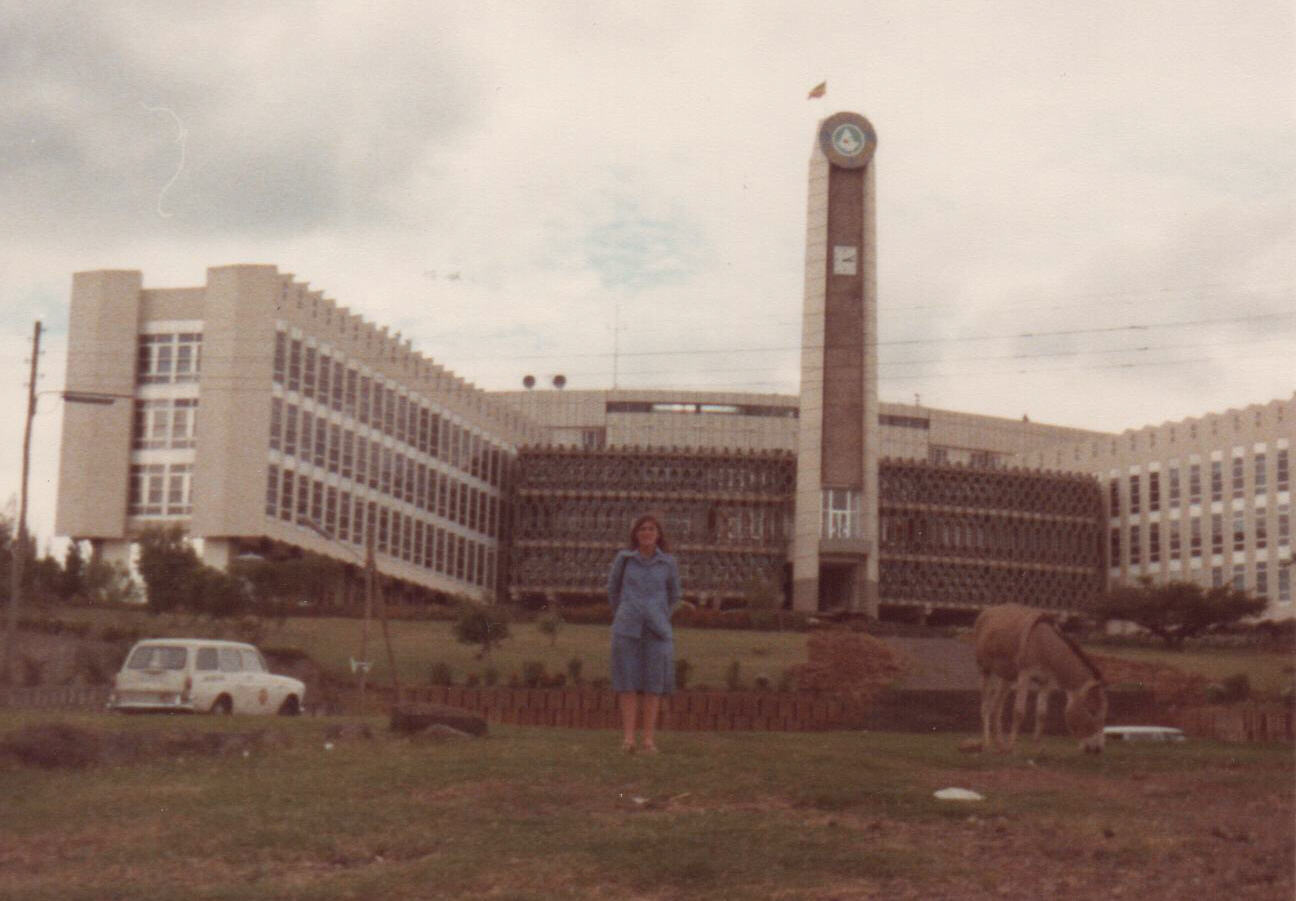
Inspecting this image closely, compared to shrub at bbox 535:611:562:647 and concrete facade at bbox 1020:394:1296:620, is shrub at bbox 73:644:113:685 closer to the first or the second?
shrub at bbox 535:611:562:647

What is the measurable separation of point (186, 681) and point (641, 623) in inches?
626

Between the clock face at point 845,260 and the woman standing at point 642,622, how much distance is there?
236ft

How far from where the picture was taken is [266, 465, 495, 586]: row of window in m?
73.2

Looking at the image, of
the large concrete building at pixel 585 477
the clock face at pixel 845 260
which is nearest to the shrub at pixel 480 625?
the large concrete building at pixel 585 477

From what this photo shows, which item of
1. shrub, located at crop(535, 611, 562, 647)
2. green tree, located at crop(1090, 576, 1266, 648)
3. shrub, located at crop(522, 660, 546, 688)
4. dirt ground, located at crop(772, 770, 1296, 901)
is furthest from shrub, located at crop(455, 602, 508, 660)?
green tree, located at crop(1090, 576, 1266, 648)

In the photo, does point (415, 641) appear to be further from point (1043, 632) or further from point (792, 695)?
point (1043, 632)

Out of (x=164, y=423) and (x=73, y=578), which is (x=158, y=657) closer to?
(x=73, y=578)

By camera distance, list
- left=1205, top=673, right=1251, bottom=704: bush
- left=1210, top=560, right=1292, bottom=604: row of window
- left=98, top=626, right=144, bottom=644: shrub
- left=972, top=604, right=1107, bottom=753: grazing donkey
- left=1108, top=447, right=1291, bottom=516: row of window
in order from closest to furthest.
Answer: left=972, top=604, right=1107, bottom=753: grazing donkey, left=1205, top=673, right=1251, bottom=704: bush, left=98, top=626, right=144, bottom=644: shrub, left=1210, top=560, right=1292, bottom=604: row of window, left=1108, top=447, right=1291, bottom=516: row of window

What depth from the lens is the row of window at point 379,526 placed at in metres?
73.2

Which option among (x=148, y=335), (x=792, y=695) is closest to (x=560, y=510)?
(x=148, y=335)

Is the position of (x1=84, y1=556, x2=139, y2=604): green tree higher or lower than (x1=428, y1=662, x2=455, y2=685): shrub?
higher

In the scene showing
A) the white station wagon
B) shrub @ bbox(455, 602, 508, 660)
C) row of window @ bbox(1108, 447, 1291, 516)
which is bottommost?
the white station wagon

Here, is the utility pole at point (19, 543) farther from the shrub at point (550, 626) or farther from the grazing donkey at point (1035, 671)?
the grazing donkey at point (1035, 671)

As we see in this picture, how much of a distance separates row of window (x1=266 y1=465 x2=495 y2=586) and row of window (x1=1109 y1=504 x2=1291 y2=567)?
36.5 meters
